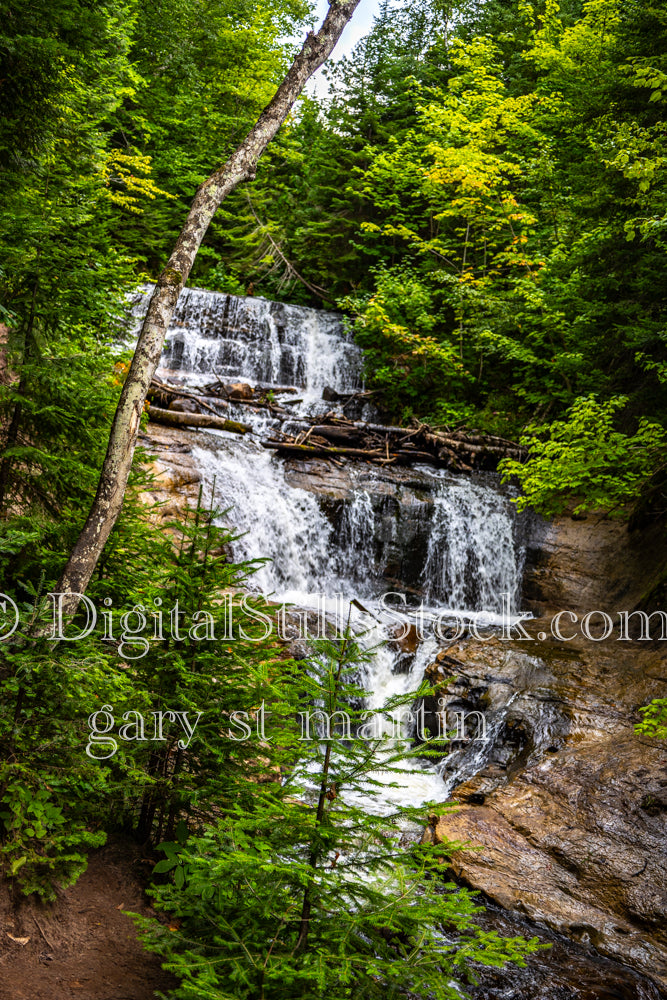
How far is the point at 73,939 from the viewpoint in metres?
2.84

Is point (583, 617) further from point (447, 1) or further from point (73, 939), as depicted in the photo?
point (447, 1)

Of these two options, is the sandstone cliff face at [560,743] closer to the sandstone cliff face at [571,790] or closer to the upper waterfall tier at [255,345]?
the sandstone cliff face at [571,790]

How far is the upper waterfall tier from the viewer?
1622cm

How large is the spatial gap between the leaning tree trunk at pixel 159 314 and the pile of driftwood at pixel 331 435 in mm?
7925

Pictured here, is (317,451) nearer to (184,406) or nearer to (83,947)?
(184,406)

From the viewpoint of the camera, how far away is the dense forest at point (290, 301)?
2457mm

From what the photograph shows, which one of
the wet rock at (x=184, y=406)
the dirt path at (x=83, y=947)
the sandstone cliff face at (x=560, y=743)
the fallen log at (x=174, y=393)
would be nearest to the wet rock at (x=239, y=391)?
the fallen log at (x=174, y=393)

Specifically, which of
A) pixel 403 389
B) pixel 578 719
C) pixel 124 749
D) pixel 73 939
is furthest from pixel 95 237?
pixel 403 389

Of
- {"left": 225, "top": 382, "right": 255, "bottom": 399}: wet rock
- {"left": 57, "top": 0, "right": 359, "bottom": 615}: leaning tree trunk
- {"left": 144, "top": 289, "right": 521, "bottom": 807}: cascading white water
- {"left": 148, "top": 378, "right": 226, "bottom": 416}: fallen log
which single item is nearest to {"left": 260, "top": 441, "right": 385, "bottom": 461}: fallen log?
{"left": 144, "top": 289, "right": 521, "bottom": 807}: cascading white water

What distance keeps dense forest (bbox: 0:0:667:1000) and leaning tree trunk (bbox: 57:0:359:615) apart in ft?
0.94

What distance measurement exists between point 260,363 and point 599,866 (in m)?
14.1

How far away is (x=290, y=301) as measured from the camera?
20344 millimetres

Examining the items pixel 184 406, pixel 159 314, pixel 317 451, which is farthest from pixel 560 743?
pixel 184 406

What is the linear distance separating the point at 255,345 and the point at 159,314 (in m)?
13.3
